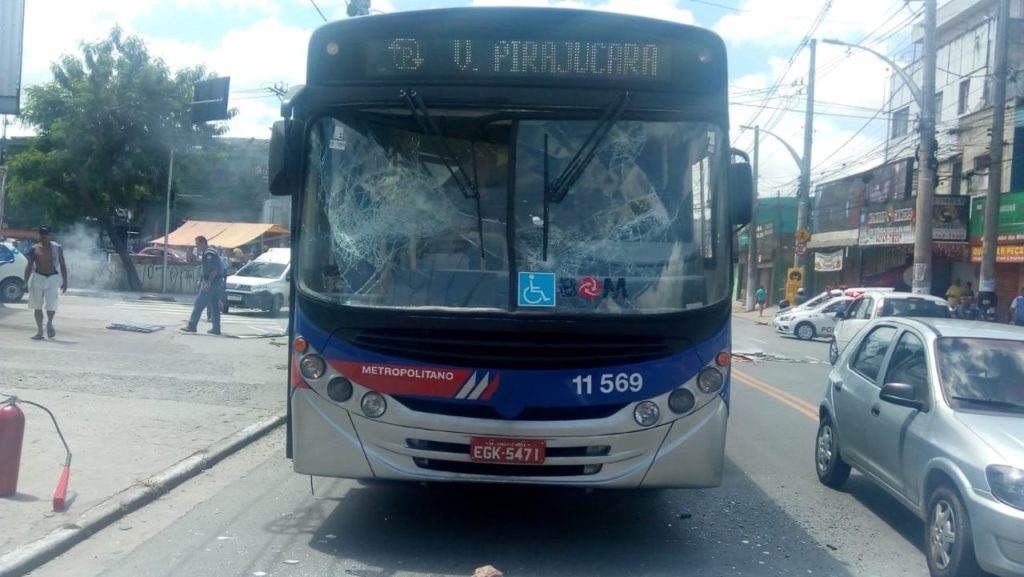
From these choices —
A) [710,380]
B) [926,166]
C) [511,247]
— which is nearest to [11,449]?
[511,247]

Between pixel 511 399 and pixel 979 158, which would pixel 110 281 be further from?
pixel 511 399

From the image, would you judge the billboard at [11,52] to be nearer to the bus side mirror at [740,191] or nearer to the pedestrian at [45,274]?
the pedestrian at [45,274]

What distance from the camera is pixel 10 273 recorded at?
74.0ft

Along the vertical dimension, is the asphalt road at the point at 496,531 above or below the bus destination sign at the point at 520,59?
below

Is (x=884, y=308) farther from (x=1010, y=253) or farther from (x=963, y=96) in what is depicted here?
(x=963, y=96)

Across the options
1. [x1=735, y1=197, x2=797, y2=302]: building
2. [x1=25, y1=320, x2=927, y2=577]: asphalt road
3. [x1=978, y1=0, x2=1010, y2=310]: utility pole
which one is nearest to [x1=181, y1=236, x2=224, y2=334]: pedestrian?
[x1=25, y1=320, x2=927, y2=577]: asphalt road

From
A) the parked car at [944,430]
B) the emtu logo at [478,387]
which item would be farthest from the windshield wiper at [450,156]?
the parked car at [944,430]

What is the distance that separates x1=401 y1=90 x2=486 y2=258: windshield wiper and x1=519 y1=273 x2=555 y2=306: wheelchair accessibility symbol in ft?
1.40

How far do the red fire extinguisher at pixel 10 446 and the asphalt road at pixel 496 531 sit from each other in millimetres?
838

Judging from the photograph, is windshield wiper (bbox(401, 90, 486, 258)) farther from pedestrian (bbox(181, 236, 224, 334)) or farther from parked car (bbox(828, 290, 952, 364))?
parked car (bbox(828, 290, 952, 364))

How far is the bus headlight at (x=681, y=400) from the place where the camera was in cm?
572

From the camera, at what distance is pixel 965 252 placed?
32344 millimetres

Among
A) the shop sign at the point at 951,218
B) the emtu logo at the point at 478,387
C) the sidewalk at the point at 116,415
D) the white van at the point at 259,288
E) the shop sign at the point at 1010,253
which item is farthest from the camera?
the shop sign at the point at 951,218

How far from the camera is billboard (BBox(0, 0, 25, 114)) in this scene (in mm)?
10125
